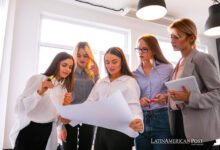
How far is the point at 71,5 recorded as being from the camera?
3.78m

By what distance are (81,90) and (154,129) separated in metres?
0.77

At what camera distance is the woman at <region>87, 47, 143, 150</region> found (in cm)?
113

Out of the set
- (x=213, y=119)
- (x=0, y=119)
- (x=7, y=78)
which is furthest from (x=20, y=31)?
(x=213, y=119)

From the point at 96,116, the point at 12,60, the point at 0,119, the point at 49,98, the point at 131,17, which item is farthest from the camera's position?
the point at 131,17

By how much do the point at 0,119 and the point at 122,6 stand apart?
3.09m

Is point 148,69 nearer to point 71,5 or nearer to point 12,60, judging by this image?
point 12,60

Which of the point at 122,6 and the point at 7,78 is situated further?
the point at 122,6

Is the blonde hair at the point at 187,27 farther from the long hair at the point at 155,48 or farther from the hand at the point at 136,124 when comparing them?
the hand at the point at 136,124

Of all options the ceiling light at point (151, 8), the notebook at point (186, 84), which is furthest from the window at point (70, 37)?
the notebook at point (186, 84)

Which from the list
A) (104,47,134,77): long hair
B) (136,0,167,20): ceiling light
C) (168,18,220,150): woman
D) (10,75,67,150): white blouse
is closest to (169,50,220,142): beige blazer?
(168,18,220,150): woman

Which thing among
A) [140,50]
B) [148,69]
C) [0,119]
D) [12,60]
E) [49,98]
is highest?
[12,60]

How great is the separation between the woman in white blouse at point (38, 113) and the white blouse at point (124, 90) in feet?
0.72

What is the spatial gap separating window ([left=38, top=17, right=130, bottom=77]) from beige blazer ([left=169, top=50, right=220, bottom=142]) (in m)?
2.89

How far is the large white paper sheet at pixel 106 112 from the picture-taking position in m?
0.85
